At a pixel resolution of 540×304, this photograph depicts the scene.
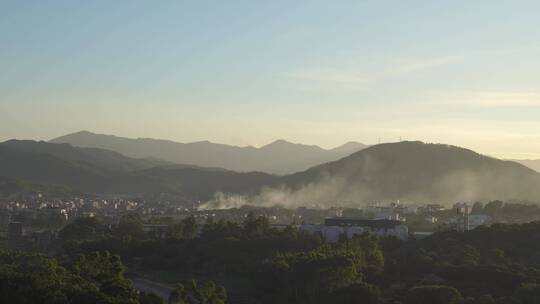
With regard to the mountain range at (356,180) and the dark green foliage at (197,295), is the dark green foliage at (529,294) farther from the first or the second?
the mountain range at (356,180)

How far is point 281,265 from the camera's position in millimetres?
34656

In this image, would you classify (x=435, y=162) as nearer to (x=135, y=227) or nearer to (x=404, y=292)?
(x=135, y=227)

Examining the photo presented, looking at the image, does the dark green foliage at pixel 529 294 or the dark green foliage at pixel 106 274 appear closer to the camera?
the dark green foliage at pixel 106 274

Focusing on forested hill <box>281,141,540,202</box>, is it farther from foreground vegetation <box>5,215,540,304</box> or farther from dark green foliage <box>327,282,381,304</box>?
dark green foliage <box>327,282,381,304</box>

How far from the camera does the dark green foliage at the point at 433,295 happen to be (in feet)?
96.5

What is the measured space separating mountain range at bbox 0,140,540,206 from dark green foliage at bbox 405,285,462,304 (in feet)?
290

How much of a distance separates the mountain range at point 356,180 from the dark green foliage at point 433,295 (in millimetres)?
88330

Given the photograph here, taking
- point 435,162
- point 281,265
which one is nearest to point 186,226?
point 281,265

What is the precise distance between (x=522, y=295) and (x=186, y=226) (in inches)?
1208

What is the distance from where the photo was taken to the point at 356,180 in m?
142

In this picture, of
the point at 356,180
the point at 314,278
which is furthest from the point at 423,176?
the point at 314,278

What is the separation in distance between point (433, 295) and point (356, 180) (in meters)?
112

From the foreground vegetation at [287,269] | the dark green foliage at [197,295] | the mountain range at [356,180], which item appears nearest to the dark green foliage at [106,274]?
the foreground vegetation at [287,269]

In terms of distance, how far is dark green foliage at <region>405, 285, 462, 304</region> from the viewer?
29.4 meters
